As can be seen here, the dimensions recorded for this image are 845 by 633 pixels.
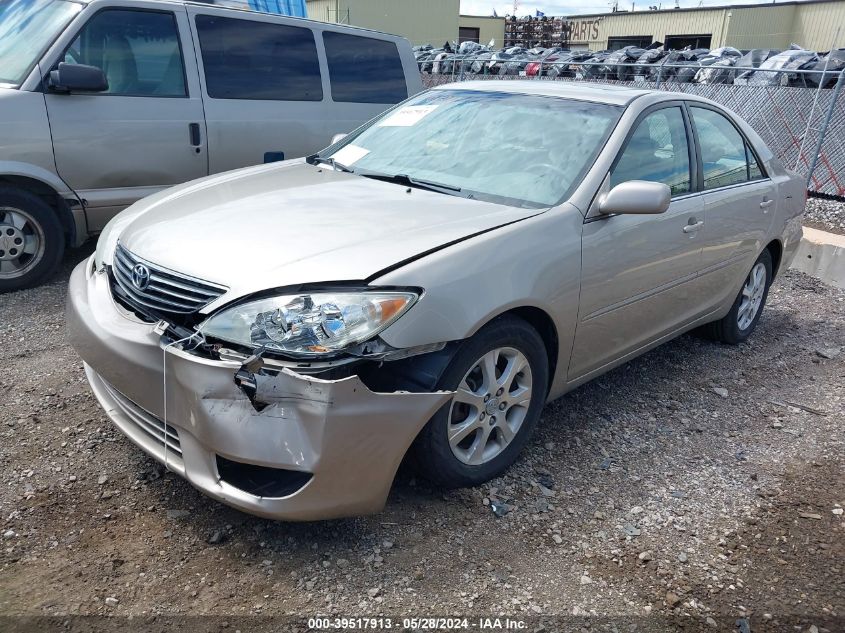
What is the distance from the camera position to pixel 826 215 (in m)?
8.48

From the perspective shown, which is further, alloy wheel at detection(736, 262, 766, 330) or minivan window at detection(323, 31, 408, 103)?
minivan window at detection(323, 31, 408, 103)

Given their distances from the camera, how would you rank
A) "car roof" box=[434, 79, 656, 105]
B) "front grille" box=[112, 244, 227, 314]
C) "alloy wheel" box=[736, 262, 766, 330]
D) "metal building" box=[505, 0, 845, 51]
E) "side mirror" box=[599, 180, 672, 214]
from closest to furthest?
1. "front grille" box=[112, 244, 227, 314]
2. "side mirror" box=[599, 180, 672, 214]
3. "car roof" box=[434, 79, 656, 105]
4. "alloy wheel" box=[736, 262, 766, 330]
5. "metal building" box=[505, 0, 845, 51]

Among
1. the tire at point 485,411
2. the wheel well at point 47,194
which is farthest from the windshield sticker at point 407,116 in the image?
the wheel well at point 47,194

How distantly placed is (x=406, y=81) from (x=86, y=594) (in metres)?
5.67

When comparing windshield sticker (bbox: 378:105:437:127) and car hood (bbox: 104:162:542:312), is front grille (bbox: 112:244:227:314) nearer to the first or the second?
car hood (bbox: 104:162:542:312)

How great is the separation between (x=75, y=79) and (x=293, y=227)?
9.33 feet

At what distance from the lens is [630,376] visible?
449 centimetres

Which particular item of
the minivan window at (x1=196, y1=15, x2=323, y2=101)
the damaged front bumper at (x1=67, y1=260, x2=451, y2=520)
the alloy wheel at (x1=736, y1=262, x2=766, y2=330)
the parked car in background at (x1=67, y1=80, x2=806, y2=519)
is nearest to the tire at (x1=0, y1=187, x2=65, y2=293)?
the minivan window at (x1=196, y1=15, x2=323, y2=101)

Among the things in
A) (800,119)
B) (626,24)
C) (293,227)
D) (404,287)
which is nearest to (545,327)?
(404,287)

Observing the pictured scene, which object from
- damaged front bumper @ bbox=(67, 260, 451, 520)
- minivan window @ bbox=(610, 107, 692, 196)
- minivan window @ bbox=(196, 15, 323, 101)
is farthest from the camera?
minivan window @ bbox=(196, 15, 323, 101)

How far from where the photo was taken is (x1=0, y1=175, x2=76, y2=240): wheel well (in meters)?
4.84

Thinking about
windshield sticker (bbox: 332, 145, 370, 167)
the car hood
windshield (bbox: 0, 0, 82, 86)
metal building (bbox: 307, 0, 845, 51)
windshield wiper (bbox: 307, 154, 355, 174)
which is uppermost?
metal building (bbox: 307, 0, 845, 51)

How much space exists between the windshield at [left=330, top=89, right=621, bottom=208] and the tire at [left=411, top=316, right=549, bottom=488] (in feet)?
2.27

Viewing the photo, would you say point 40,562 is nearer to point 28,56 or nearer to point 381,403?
point 381,403
